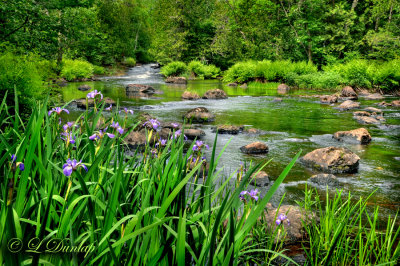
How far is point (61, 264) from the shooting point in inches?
51.3

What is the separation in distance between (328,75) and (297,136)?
13.5m

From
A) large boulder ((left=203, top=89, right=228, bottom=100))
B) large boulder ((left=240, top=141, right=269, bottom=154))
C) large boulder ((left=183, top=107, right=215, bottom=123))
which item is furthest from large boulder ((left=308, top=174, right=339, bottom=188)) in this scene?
large boulder ((left=203, top=89, right=228, bottom=100))

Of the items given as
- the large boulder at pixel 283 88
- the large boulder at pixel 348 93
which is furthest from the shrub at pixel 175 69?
the large boulder at pixel 348 93

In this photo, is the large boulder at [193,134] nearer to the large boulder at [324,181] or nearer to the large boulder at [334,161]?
the large boulder at [334,161]

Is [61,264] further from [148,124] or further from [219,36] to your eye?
[219,36]

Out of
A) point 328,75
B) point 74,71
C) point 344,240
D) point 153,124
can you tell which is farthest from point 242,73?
point 153,124

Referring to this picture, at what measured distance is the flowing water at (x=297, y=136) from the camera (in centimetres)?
480

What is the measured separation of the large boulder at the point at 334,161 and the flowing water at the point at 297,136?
177 mm

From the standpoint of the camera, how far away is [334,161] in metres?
5.55

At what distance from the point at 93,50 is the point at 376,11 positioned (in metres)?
26.1

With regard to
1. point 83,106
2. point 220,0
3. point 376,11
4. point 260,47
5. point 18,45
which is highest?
point 220,0

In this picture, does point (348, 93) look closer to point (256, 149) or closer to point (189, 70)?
point (256, 149)

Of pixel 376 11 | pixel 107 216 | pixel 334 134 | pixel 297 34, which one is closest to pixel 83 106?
pixel 334 134

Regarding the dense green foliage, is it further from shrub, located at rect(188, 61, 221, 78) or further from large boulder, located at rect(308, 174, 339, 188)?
large boulder, located at rect(308, 174, 339, 188)
